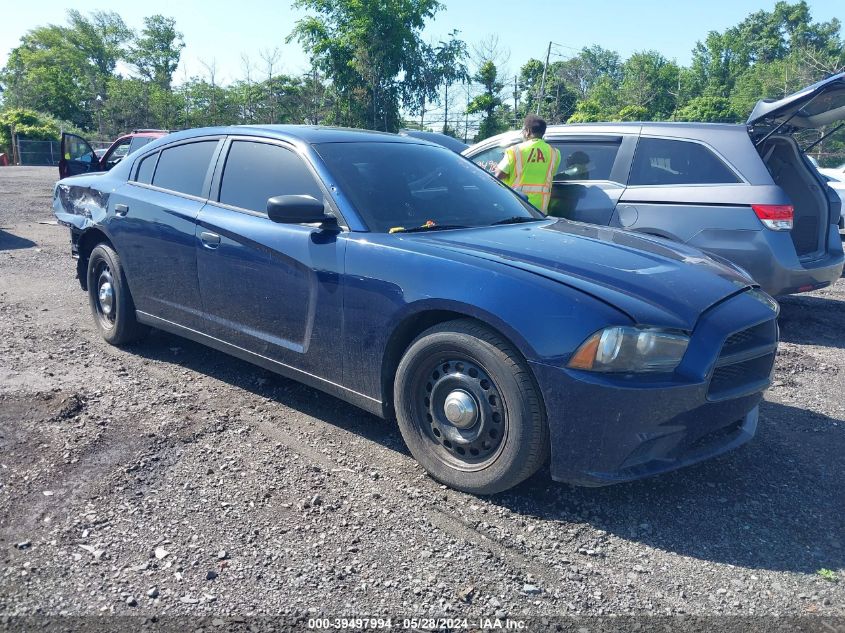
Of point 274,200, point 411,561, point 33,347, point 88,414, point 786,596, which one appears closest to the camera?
point 786,596

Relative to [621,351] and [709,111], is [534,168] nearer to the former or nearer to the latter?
[621,351]

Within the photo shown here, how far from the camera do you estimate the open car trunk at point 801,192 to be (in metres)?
6.48

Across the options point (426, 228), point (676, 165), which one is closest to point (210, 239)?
point (426, 228)

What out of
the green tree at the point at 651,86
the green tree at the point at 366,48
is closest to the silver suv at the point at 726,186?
the green tree at the point at 366,48

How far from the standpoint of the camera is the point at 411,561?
107 inches

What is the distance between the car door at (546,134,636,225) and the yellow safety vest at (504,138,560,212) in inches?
13.6

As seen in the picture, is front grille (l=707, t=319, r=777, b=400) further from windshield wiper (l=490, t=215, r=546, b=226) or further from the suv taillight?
the suv taillight

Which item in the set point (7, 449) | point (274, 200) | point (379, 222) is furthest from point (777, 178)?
point (7, 449)

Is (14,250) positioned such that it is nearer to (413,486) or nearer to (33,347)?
(33,347)

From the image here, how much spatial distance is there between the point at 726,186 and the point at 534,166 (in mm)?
1624

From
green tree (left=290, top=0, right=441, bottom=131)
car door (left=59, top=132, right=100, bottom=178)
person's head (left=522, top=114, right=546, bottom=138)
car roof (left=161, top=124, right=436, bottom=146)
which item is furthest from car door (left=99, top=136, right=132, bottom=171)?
green tree (left=290, top=0, right=441, bottom=131)

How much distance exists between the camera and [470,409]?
3119mm

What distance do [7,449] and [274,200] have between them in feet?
6.21

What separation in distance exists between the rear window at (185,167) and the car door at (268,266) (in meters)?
0.19
